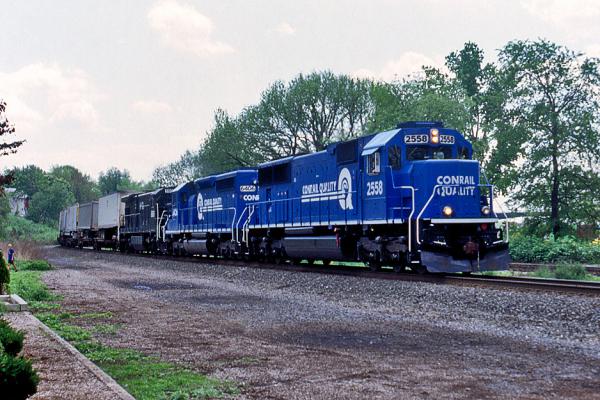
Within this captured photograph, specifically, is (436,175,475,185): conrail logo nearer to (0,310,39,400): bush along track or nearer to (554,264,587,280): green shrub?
(554,264,587,280): green shrub

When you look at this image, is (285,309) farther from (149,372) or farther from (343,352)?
(149,372)

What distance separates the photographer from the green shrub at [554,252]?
30.6 m

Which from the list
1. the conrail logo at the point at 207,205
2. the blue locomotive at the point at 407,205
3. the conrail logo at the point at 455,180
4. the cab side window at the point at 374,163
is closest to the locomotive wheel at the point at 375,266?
the blue locomotive at the point at 407,205

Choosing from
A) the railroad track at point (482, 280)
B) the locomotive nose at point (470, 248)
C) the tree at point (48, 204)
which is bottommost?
the railroad track at point (482, 280)

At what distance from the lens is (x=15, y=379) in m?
4.75

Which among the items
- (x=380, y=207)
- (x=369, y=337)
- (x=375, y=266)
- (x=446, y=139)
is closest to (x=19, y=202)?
(x=375, y=266)

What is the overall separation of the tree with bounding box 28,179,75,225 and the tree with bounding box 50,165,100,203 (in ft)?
117

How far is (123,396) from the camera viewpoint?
6195 mm

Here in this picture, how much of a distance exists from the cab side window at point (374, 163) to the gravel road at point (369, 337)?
10.8ft

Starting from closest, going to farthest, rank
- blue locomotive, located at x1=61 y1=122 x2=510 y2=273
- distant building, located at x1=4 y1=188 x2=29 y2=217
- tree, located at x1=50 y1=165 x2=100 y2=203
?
1. blue locomotive, located at x1=61 y1=122 x2=510 y2=273
2. distant building, located at x1=4 y1=188 x2=29 y2=217
3. tree, located at x1=50 y1=165 x2=100 y2=203

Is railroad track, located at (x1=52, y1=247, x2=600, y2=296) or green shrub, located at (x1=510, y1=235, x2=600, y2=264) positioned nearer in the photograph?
railroad track, located at (x1=52, y1=247, x2=600, y2=296)

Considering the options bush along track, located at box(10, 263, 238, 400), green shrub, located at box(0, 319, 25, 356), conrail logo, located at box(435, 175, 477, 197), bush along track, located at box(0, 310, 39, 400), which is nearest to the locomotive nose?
conrail logo, located at box(435, 175, 477, 197)

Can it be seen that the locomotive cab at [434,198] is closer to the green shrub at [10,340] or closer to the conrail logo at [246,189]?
the conrail logo at [246,189]

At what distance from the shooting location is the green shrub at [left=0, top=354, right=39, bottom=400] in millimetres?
4699
